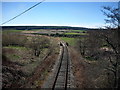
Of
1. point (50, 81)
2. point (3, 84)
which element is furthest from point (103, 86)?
point (3, 84)

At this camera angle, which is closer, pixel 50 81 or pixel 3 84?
pixel 3 84

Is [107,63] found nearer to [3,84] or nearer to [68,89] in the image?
[68,89]

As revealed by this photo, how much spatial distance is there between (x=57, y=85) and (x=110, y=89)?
413 cm

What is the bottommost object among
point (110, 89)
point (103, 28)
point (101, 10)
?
point (110, 89)

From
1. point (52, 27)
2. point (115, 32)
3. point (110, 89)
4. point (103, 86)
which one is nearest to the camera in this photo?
point (115, 32)

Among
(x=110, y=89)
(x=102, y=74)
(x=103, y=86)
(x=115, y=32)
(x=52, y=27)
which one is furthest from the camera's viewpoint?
(x=52, y=27)

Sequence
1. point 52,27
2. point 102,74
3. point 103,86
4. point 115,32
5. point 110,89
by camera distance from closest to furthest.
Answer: point 115,32 < point 110,89 < point 103,86 < point 102,74 < point 52,27

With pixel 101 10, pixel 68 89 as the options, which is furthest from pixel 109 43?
pixel 68 89

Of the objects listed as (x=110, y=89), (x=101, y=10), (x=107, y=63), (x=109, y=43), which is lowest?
(x=110, y=89)

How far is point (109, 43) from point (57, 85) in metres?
5.34

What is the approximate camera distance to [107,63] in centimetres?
1447

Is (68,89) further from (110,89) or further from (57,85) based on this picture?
(110,89)

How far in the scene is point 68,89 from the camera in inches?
510

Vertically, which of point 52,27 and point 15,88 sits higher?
point 52,27
